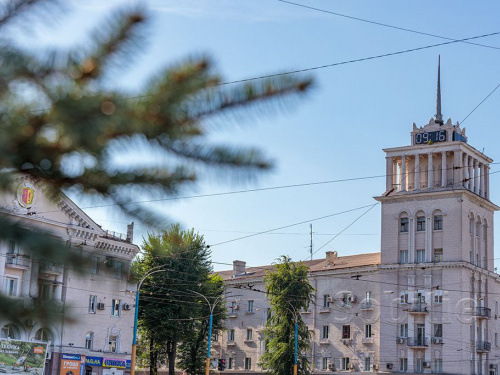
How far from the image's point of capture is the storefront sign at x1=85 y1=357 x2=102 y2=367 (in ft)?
183

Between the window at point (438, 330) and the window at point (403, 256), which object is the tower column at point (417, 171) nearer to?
the window at point (403, 256)

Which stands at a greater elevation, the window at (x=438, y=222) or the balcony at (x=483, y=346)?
the window at (x=438, y=222)

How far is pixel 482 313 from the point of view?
220 ft

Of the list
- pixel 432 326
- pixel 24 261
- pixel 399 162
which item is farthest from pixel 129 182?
pixel 399 162

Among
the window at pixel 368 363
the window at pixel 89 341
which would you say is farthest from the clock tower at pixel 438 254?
the window at pixel 89 341

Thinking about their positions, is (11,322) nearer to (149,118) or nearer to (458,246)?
(149,118)

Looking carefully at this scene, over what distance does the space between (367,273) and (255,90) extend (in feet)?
224

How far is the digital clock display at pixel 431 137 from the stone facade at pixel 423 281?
0.08 m

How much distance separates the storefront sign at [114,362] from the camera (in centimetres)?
5675

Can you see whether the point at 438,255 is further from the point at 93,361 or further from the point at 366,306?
the point at 93,361

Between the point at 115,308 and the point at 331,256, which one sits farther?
the point at 331,256

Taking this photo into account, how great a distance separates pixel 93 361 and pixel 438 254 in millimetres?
27276

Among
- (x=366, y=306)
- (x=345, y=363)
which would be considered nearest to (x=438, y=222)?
(x=366, y=306)

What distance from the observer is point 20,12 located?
2.93 meters
